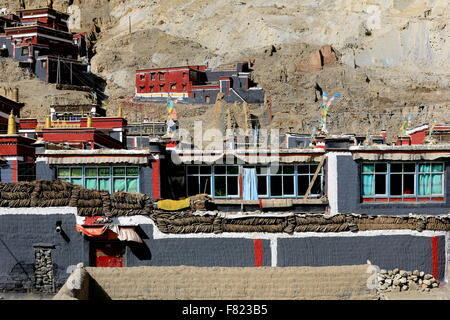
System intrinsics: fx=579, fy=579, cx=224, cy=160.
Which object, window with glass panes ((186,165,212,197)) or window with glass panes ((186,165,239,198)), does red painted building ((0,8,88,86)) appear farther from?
window with glass panes ((186,165,239,198))

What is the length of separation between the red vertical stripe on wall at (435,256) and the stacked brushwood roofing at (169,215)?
1740 mm

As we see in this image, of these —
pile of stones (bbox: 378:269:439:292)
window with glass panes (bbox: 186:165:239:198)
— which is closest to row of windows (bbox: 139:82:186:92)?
window with glass panes (bbox: 186:165:239:198)

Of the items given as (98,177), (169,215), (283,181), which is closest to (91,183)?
(98,177)

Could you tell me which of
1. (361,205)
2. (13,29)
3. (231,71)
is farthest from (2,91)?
(361,205)

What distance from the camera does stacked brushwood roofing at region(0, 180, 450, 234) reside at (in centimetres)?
1909

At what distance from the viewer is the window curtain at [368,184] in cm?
2134

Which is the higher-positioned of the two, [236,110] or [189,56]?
[189,56]

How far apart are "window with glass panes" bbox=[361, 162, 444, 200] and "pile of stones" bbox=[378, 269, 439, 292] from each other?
3222 mm

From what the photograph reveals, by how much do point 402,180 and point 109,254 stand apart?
10926 millimetres

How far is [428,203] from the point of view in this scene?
70.3 feet

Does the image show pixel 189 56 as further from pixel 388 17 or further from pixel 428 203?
pixel 428 203

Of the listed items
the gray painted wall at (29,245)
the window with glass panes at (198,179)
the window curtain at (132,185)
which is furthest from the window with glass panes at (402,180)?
the gray painted wall at (29,245)

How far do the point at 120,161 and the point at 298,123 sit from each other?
170 feet
